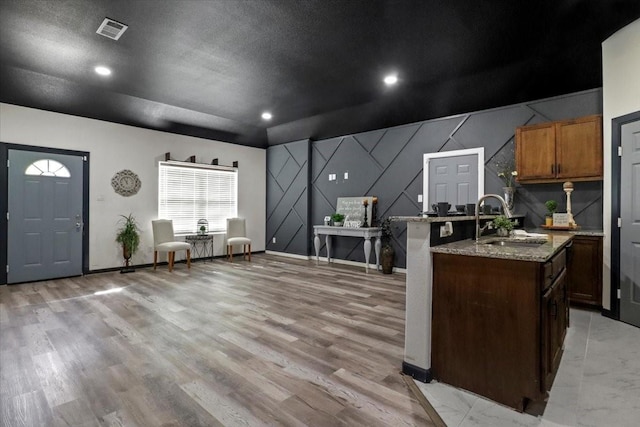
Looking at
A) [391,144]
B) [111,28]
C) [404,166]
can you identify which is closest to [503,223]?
[404,166]

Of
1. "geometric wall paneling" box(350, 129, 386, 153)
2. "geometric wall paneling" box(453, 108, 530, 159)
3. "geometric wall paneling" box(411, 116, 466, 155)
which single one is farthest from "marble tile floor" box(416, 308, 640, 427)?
"geometric wall paneling" box(350, 129, 386, 153)

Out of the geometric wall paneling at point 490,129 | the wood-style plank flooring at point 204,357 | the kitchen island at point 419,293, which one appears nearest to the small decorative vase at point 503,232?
the kitchen island at point 419,293

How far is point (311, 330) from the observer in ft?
9.83

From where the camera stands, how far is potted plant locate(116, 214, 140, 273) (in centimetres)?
564

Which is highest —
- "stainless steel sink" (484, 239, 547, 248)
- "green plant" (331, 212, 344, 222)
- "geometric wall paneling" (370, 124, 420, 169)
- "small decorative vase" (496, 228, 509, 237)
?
"geometric wall paneling" (370, 124, 420, 169)

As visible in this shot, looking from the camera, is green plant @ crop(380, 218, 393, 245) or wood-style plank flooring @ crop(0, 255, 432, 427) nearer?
wood-style plank flooring @ crop(0, 255, 432, 427)

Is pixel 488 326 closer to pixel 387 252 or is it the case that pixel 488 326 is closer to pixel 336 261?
pixel 387 252

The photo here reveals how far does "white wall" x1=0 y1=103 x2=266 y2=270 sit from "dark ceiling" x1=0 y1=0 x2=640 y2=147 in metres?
0.25

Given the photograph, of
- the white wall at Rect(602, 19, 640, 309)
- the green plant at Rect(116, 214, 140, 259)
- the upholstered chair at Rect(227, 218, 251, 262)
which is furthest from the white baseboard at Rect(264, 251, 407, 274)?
the green plant at Rect(116, 214, 140, 259)

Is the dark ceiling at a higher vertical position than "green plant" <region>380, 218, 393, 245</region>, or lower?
higher

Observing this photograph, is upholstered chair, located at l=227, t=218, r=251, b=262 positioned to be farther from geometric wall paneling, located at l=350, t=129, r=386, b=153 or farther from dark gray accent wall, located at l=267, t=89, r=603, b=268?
geometric wall paneling, located at l=350, t=129, r=386, b=153

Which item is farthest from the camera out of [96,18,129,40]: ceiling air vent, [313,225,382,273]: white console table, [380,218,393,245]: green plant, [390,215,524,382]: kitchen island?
[380,218,393,245]: green plant

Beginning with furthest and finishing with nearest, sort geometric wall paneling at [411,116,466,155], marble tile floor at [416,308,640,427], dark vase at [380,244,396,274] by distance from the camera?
dark vase at [380,244,396,274]
geometric wall paneling at [411,116,466,155]
marble tile floor at [416,308,640,427]

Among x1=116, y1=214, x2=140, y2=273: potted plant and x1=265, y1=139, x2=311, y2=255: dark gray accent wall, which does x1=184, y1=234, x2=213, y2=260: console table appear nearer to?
x1=116, y1=214, x2=140, y2=273: potted plant
